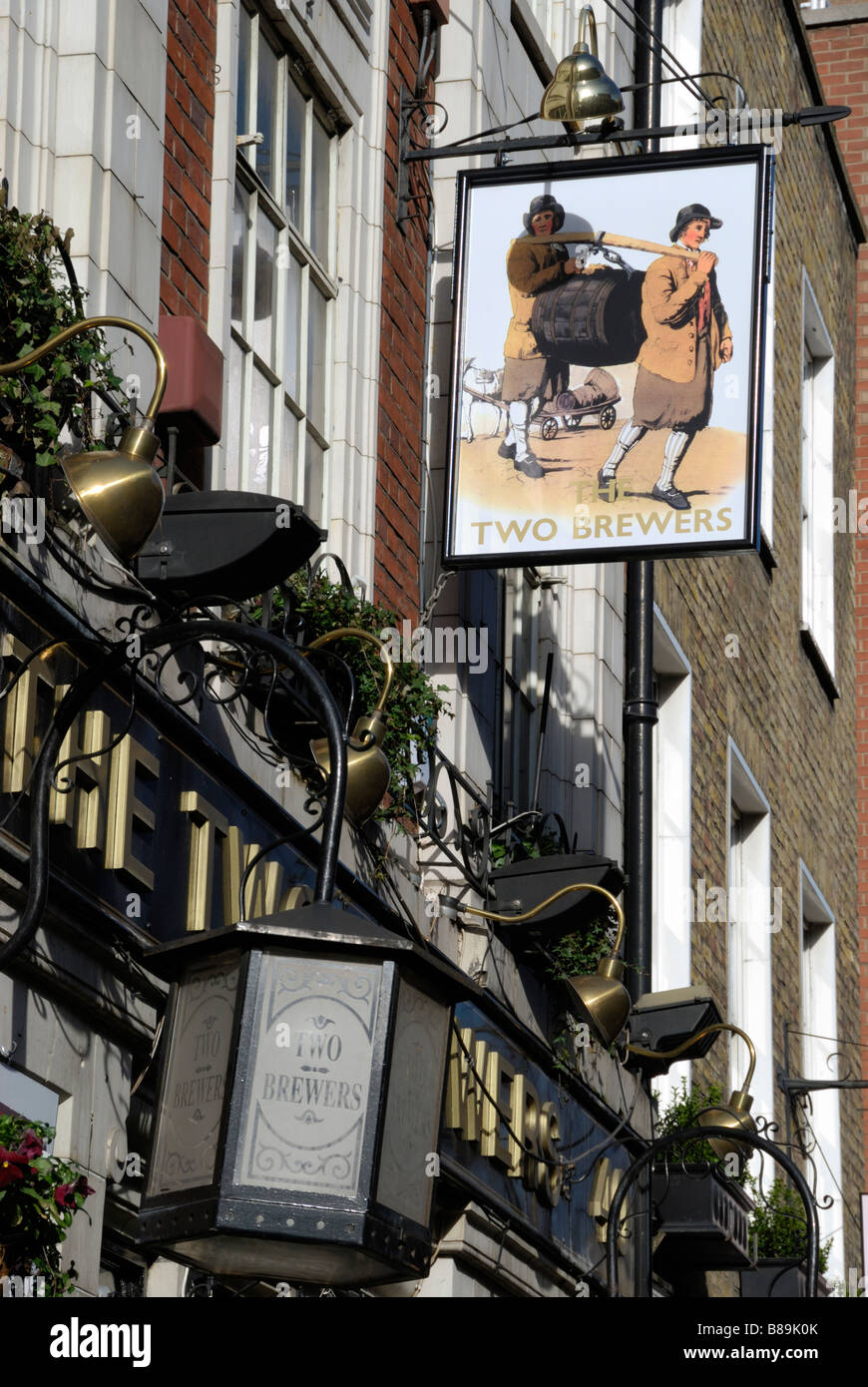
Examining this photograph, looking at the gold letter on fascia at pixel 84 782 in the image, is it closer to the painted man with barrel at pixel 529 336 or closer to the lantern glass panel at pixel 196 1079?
the lantern glass panel at pixel 196 1079

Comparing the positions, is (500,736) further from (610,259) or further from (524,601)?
(610,259)

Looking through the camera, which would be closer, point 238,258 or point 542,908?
point 238,258

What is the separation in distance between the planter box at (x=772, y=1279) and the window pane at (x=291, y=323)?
23.0 feet

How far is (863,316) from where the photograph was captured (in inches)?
926

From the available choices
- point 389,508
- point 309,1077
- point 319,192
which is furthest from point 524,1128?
point 309,1077

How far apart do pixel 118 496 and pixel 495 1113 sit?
15.3ft

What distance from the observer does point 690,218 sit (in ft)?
32.9

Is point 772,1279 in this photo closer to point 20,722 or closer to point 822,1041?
point 822,1041

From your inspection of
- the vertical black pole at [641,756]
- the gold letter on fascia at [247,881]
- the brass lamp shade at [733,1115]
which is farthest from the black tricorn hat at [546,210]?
the brass lamp shade at [733,1115]

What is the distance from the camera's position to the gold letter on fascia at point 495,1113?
31.5ft

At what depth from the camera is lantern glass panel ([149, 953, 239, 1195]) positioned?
15.4ft

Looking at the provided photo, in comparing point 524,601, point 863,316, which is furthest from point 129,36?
point 863,316

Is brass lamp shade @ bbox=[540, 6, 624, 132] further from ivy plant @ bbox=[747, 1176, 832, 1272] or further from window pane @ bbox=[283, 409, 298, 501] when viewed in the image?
ivy plant @ bbox=[747, 1176, 832, 1272]
